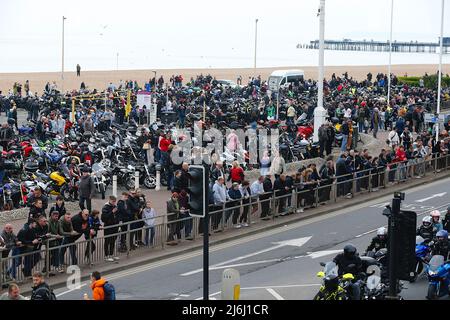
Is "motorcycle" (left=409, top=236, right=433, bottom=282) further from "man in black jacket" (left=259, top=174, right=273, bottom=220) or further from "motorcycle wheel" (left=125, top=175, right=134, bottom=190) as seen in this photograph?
"motorcycle wheel" (left=125, top=175, right=134, bottom=190)

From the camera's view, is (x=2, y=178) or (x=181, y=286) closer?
(x=181, y=286)

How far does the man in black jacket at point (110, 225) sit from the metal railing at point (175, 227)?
0.07ft

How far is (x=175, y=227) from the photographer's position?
25609 mm

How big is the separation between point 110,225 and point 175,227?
2234 mm

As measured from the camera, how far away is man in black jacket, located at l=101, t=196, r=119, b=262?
928 inches

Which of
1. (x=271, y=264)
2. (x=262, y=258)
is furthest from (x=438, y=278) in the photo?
(x=262, y=258)

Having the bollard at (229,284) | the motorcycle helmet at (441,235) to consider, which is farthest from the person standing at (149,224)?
the bollard at (229,284)

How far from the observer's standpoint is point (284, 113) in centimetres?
4938

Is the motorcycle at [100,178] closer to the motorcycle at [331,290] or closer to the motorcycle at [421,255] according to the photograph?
the motorcycle at [421,255]

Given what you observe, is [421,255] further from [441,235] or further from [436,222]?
[436,222]

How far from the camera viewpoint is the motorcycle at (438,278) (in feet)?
65.8

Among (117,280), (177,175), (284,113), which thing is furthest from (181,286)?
(284,113)
